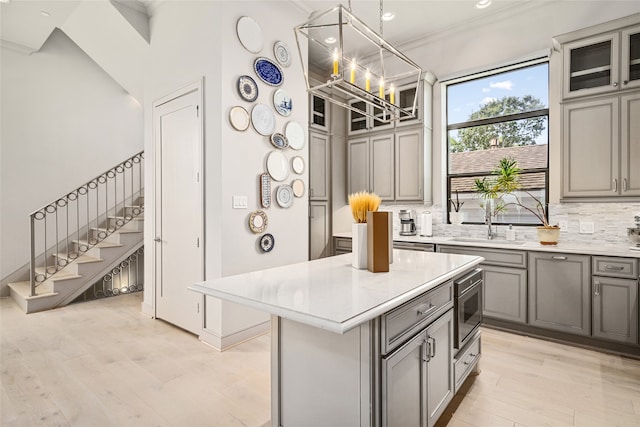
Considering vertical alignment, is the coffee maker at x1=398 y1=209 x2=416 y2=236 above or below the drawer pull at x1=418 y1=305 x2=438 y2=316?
above

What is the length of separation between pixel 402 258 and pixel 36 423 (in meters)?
2.50

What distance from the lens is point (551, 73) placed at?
11.9 feet

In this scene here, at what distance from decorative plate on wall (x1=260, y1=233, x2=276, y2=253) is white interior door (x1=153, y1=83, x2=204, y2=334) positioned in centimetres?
58

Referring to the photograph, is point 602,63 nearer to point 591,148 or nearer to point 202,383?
point 591,148

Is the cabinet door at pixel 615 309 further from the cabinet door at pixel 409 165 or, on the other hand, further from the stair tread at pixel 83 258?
the stair tread at pixel 83 258

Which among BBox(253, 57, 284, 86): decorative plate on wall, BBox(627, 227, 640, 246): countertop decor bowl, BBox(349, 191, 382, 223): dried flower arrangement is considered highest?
BBox(253, 57, 284, 86): decorative plate on wall

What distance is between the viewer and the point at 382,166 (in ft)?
15.4

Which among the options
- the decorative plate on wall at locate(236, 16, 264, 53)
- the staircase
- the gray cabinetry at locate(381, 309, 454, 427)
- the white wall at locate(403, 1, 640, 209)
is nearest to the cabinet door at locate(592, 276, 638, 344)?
the white wall at locate(403, 1, 640, 209)

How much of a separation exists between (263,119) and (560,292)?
3.31 m

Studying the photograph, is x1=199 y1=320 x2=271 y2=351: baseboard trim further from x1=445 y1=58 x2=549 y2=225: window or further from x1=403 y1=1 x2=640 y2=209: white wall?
x1=445 y1=58 x2=549 y2=225: window

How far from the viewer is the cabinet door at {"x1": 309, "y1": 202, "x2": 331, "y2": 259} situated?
4.62m

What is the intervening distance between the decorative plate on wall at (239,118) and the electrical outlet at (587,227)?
11.7ft

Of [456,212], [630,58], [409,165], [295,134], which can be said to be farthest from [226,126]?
[630,58]

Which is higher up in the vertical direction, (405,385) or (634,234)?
(634,234)
